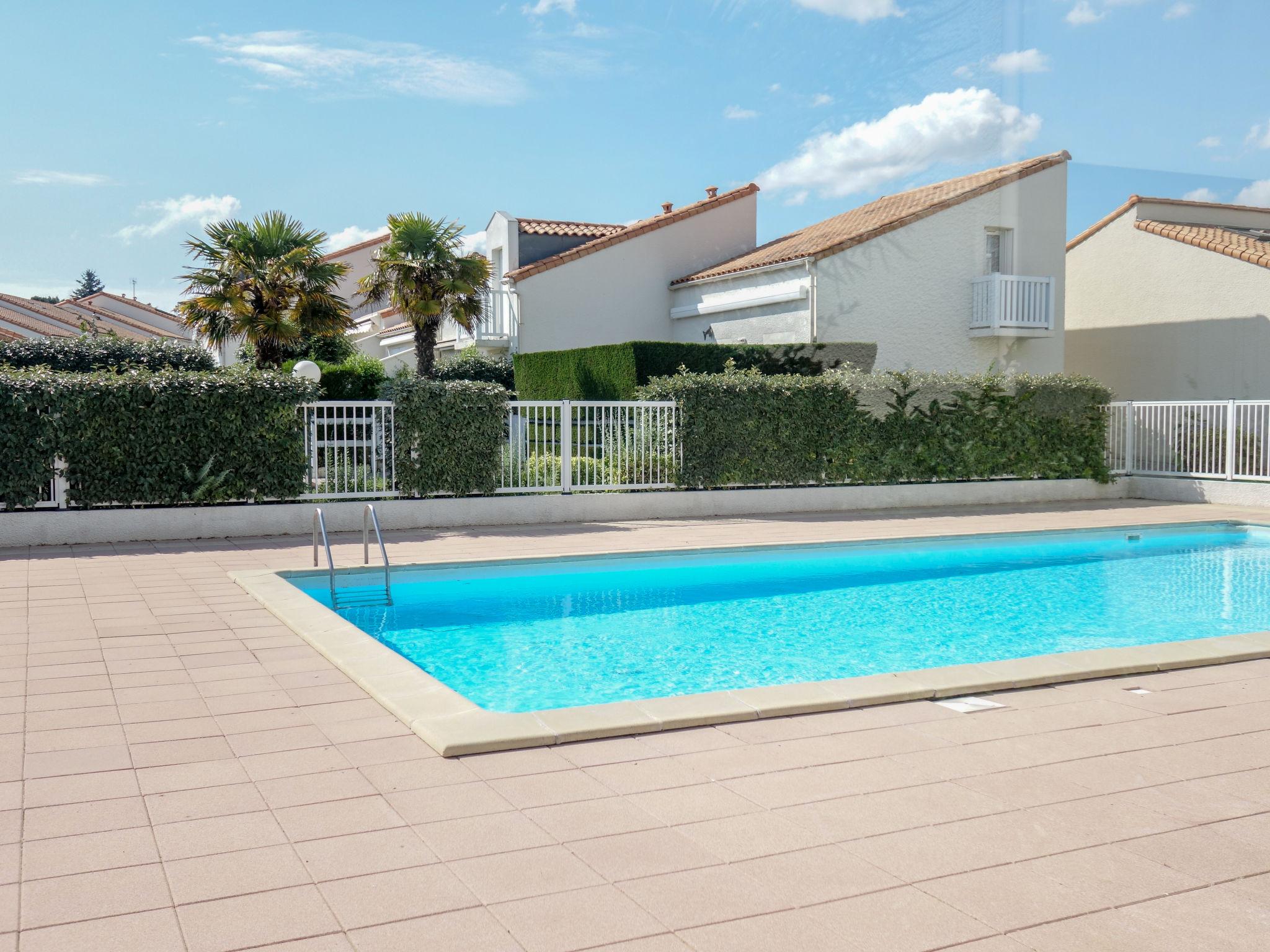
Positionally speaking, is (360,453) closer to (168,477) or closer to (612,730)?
(168,477)

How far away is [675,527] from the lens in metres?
14.1

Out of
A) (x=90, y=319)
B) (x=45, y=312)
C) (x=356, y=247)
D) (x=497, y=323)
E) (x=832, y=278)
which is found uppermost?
(x=356, y=247)

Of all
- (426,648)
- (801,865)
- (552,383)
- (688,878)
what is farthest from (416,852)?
(552,383)

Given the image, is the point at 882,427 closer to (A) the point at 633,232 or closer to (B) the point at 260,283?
(B) the point at 260,283

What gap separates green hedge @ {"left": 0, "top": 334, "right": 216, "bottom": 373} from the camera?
1983 centimetres

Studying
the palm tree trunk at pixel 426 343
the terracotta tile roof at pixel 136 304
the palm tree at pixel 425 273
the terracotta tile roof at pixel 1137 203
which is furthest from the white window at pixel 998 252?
the terracotta tile roof at pixel 136 304

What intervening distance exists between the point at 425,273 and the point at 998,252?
44.1ft

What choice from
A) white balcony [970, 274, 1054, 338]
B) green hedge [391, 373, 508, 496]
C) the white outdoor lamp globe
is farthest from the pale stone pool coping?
white balcony [970, 274, 1054, 338]

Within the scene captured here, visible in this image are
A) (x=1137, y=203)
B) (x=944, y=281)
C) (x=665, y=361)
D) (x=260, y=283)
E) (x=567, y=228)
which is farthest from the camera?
(x=567, y=228)

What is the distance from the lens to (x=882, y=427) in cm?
1703

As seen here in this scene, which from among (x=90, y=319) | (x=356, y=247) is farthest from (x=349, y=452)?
(x=90, y=319)

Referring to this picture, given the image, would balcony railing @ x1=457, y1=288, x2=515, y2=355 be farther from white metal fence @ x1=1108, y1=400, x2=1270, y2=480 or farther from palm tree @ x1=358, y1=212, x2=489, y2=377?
white metal fence @ x1=1108, y1=400, x2=1270, y2=480

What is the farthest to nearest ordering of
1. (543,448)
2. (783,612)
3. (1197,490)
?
1. (1197,490)
2. (543,448)
3. (783,612)

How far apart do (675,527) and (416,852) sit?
10.7m
